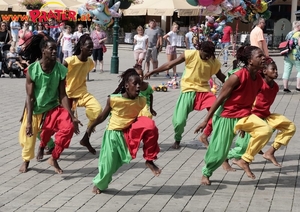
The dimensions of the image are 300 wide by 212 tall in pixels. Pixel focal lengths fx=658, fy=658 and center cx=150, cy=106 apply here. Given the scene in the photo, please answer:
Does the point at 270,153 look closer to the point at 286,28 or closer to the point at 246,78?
the point at 246,78

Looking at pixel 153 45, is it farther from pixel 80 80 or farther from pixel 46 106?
pixel 46 106

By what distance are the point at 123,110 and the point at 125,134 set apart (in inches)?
9.9

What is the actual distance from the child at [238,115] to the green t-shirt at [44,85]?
1.88m

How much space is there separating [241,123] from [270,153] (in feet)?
4.28

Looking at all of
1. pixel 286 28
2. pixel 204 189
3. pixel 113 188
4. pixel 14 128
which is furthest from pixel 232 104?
pixel 286 28

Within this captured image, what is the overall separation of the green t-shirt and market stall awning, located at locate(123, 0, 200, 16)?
23.6 m

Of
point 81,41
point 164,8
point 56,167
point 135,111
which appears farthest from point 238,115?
point 164,8

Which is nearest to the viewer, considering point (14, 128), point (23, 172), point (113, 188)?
point (113, 188)

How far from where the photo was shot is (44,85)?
25.3 feet

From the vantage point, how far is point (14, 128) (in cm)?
1078

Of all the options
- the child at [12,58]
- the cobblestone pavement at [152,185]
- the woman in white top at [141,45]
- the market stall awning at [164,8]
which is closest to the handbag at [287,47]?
the woman in white top at [141,45]

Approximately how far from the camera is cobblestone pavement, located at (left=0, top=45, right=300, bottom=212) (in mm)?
6516

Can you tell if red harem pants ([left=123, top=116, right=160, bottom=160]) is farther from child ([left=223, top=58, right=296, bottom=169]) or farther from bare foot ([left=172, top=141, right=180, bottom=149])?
bare foot ([left=172, top=141, right=180, bottom=149])

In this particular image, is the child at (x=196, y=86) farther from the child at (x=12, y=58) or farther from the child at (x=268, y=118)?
the child at (x=12, y=58)
